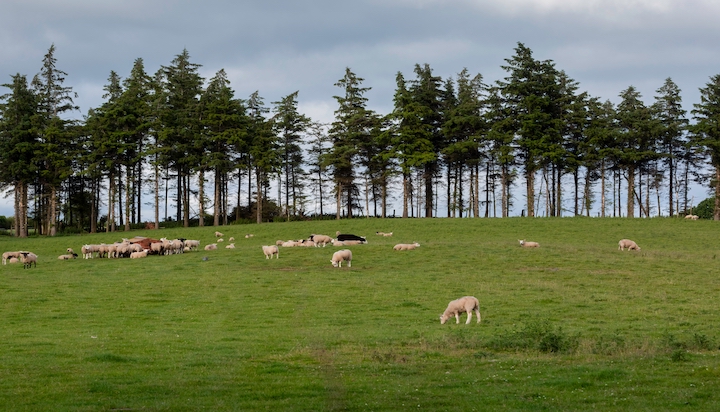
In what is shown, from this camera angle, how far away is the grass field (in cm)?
1109

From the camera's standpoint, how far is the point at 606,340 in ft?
55.7

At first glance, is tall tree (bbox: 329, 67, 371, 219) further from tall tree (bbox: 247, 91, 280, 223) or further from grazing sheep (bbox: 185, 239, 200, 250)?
grazing sheep (bbox: 185, 239, 200, 250)

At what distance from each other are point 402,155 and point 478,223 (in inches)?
615

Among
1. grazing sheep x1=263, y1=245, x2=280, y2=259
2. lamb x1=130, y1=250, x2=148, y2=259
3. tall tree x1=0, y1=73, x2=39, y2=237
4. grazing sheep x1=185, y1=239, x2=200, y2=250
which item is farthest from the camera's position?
tall tree x1=0, y1=73, x2=39, y2=237

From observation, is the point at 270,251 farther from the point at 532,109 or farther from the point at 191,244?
the point at 532,109

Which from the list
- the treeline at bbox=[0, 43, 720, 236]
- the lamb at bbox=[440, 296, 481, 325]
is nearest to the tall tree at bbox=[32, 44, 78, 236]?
the treeline at bbox=[0, 43, 720, 236]

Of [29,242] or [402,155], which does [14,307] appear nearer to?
[29,242]

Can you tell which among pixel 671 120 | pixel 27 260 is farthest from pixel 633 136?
pixel 27 260

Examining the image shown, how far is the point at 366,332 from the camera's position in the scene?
61.2 ft

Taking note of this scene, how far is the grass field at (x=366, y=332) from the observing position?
36.4 ft

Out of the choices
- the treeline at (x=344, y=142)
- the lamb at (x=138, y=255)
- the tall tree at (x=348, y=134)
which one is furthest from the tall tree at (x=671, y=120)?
the lamb at (x=138, y=255)

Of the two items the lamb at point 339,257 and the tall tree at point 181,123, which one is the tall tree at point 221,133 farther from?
the lamb at point 339,257

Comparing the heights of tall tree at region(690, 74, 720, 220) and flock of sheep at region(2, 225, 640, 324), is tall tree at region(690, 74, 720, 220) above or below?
above

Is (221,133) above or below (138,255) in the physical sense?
Result: above
